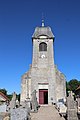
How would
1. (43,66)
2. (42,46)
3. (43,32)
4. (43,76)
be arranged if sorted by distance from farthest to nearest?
(43,32)
(42,46)
(43,66)
(43,76)

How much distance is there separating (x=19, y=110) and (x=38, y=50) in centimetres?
2745

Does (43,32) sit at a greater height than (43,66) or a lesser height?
greater

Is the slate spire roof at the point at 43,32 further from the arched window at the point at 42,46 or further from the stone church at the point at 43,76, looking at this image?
the arched window at the point at 42,46

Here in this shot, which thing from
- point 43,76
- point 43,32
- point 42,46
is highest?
point 43,32

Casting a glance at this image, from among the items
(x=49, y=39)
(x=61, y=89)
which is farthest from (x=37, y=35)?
(x=61, y=89)

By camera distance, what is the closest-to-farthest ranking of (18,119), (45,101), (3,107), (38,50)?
(18,119) < (3,107) < (45,101) < (38,50)

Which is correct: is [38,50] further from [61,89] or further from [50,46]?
[61,89]

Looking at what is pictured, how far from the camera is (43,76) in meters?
36.2

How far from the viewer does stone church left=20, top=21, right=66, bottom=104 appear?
35.2 meters

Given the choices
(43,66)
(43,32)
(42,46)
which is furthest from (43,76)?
(43,32)

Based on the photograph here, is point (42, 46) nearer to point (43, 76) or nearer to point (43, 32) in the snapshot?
point (43, 32)

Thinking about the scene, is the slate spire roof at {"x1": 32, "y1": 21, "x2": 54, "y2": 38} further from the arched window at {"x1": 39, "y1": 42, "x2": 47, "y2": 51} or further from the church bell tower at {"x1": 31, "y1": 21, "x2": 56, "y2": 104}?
the arched window at {"x1": 39, "y1": 42, "x2": 47, "y2": 51}

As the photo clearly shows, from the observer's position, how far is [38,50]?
37844 mm

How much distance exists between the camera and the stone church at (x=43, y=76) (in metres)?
35.2
